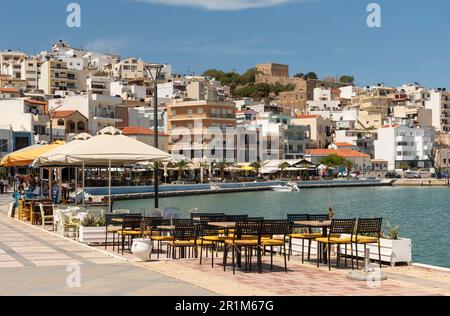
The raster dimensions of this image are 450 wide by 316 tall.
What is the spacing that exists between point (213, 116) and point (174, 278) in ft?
299

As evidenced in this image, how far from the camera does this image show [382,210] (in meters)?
57.5

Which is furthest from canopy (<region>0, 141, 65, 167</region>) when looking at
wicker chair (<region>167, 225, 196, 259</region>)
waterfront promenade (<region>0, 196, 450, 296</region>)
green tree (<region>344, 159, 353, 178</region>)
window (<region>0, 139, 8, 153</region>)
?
green tree (<region>344, 159, 353, 178</region>)

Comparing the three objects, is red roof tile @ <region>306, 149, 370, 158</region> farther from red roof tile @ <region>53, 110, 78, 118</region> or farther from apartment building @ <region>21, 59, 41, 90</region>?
apartment building @ <region>21, 59, 41, 90</region>

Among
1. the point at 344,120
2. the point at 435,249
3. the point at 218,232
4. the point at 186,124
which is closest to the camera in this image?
the point at 218,232

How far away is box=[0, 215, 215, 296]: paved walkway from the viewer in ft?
34.4

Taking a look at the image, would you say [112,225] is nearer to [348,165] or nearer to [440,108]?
[348,165]

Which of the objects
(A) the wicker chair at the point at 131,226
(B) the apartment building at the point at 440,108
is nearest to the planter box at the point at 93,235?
(A) the wicker chair at the point at 131,226

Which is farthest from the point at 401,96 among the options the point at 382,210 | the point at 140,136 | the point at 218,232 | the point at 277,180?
the point at 218,232

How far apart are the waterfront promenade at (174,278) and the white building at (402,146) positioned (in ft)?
396

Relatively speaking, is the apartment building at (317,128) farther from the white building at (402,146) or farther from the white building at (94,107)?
the white building at (94,107)

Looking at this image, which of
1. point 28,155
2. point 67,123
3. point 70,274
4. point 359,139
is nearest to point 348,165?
point 359,139

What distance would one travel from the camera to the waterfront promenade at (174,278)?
1063 cm

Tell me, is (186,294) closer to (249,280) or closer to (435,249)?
(249,280)
